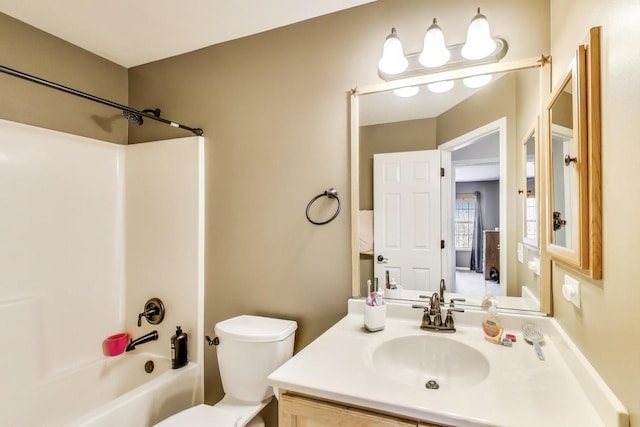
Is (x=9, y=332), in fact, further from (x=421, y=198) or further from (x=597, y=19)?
(x=597, y=19)

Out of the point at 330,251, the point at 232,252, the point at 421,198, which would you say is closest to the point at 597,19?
the point at 421,198

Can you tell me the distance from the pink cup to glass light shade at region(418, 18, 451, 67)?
238 cm

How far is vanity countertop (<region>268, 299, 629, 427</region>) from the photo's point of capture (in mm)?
772

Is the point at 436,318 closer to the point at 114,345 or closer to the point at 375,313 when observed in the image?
the point at 375,313

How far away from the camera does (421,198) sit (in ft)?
4.99

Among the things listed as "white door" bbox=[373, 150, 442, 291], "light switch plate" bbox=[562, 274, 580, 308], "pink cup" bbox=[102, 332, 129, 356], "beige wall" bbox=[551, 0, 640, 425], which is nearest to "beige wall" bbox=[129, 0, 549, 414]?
"white door" bbox=[373, 150, 442, 291]

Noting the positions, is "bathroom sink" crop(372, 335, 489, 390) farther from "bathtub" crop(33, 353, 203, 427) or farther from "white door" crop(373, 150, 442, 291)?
"bathtub" crop(33, 353, 203, 427)

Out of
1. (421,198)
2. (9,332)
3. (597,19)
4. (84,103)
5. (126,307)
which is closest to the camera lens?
(597,19)

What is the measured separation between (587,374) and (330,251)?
1070 millimetres

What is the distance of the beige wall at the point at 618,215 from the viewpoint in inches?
24.6

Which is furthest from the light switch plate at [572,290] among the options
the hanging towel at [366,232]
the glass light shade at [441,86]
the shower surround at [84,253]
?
the shower surround at [84,253]

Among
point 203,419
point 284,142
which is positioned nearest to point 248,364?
point 203,419

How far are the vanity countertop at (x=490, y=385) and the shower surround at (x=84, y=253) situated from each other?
1.14m

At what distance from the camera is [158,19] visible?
5.62 ft
